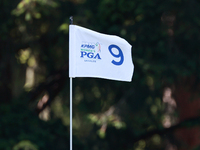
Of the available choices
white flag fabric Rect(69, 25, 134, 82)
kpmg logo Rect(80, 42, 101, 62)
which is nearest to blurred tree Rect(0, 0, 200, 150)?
white flag fabric Rect(69, 25, 134, 82)

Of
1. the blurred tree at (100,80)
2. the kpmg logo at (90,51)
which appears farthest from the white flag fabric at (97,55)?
the blurred tree at (100,80)

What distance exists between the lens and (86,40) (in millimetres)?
5043

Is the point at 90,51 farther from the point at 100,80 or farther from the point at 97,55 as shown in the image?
the point at 100,80

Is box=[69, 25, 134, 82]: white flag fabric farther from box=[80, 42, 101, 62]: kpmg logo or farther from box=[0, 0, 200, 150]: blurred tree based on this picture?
box=[0, 0, 200, 150]: blurred tree

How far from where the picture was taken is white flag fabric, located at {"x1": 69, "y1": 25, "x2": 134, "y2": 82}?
4902 mm

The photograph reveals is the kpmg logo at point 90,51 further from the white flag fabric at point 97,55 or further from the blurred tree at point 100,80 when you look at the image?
the blurred tree at point 100,80

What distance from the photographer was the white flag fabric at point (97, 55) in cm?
490

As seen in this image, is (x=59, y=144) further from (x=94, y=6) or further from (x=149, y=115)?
(x=94, y=6)

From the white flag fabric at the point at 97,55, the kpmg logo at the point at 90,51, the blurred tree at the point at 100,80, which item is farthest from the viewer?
the blurred tree at the point at 100,80

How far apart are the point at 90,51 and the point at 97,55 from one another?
135mm

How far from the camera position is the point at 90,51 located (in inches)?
199

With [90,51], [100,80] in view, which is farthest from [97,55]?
[100,80]

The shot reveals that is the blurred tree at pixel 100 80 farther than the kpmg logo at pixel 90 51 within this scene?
Yes

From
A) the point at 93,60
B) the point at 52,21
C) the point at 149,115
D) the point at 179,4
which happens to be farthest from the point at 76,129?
the point at 93,60
